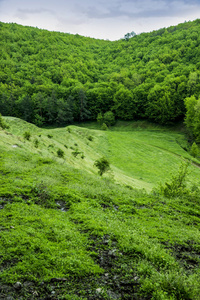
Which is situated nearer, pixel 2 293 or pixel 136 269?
pixel 2 293

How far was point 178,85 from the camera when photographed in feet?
346

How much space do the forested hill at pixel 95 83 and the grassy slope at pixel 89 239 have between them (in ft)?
286

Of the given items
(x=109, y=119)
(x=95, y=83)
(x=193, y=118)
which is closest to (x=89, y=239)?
(x=193, y=118)

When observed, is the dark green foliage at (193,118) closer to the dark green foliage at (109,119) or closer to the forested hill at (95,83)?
the forested hill at (95,83)

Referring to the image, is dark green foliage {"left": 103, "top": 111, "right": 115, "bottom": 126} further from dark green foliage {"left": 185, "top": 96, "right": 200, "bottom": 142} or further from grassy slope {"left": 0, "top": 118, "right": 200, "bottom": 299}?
grassy slope {"left": 0, "top": 118, "right": 200, "bottom": 299}

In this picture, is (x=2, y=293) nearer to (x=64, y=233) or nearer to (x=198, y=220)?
(x=64, y=233)

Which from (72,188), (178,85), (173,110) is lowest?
(72,188)

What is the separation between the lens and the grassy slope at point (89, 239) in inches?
283

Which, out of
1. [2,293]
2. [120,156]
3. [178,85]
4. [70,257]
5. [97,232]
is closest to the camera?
[2,293]

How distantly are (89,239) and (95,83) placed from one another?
15322 centimetres

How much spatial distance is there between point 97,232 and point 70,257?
8.52 ft

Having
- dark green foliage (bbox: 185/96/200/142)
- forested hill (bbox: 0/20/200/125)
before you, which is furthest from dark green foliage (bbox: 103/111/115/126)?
dark green foliage (bbox: 185/96/200/142)

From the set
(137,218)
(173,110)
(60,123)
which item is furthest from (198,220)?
(60,123)

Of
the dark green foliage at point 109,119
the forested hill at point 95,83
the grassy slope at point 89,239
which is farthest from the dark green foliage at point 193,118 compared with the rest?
the grassy slope at point 89,239
